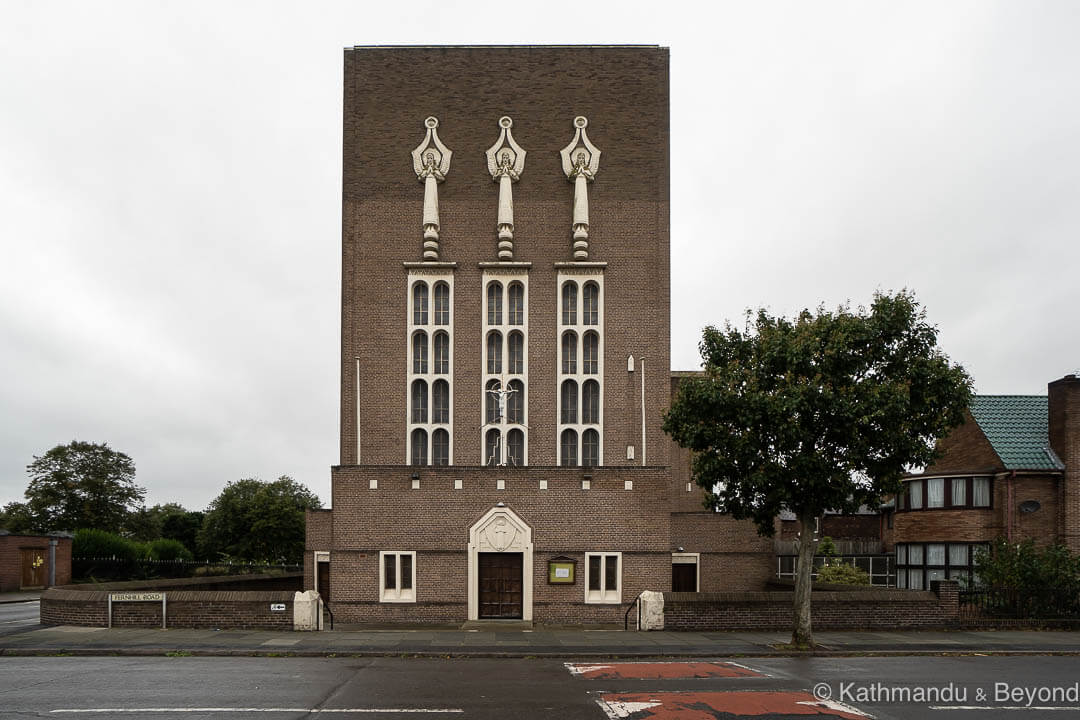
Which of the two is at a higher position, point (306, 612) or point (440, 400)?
point (440, 400)

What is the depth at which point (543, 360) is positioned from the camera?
35.8 metres

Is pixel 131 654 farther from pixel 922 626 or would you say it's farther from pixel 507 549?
pixel 922 626

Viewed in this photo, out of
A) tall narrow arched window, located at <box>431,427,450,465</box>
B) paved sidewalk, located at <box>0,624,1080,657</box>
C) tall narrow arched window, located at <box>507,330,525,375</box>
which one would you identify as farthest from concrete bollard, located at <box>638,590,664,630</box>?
tall narrow arched window, located at <box>507,330,525,375</box>

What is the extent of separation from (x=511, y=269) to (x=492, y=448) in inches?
288

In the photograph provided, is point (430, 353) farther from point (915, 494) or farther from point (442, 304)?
point (915, 494)

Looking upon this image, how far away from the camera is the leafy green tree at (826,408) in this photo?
73.5 feet

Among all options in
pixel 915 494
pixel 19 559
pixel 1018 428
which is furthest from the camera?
pixel 19 559

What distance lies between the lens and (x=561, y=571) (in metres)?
28.3

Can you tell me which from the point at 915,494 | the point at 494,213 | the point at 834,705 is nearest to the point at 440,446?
the point at 494,213

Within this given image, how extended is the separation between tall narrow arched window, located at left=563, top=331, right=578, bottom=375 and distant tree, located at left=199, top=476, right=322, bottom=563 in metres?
49.2

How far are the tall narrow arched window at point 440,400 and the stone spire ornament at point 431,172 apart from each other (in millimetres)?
5161

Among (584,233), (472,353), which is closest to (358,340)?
(472,353)

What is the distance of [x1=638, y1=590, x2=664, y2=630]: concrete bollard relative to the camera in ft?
85.7

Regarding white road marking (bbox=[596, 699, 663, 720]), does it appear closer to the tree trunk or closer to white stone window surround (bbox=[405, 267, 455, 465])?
the tree trunk
